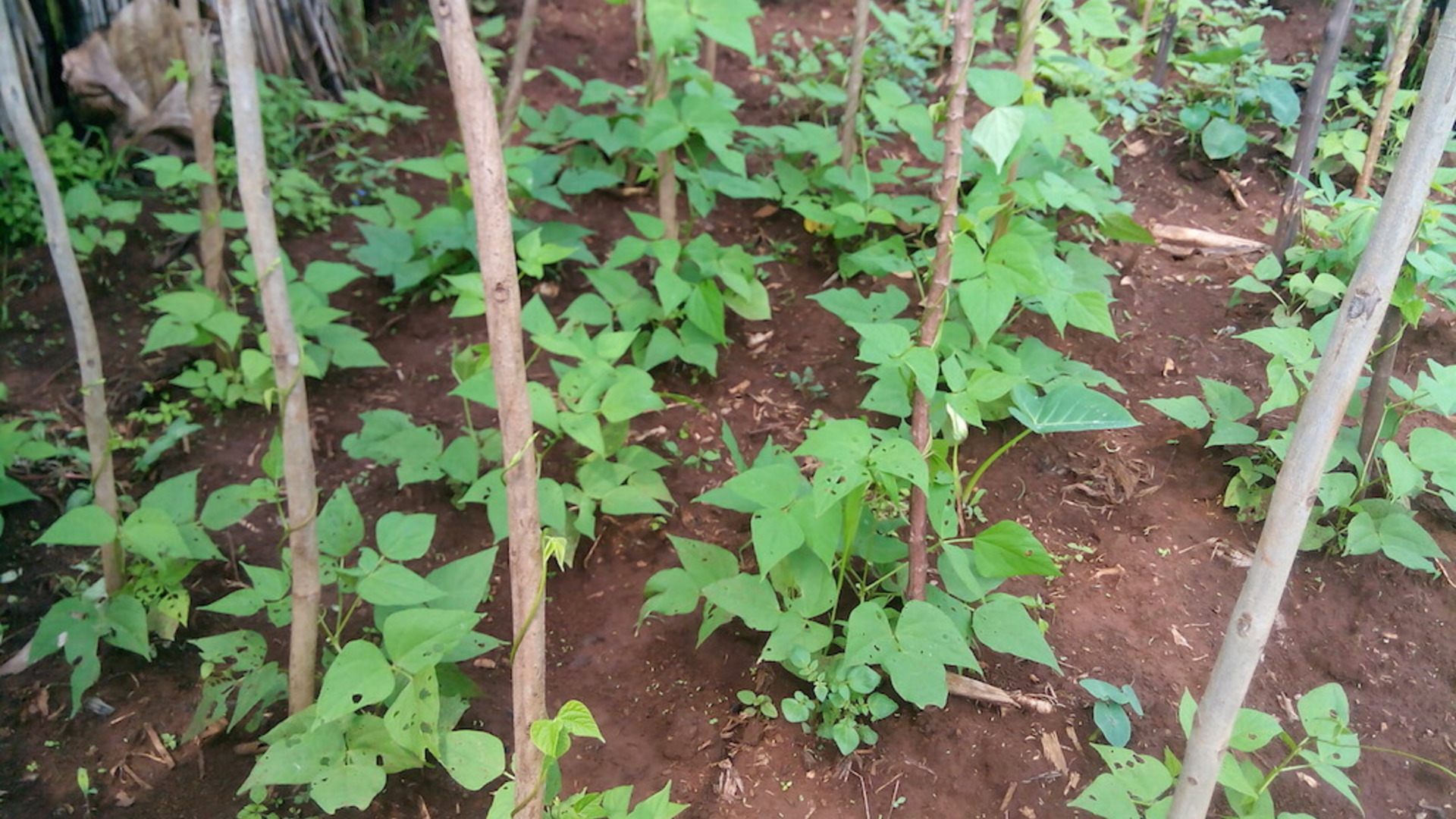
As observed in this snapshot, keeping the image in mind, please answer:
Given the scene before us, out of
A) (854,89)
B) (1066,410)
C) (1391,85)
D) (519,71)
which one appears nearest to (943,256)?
(1066,410)

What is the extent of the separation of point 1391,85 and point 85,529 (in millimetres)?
3463

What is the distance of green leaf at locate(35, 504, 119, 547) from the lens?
203 centimetres

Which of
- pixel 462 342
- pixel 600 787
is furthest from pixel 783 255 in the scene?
pixel 600 787

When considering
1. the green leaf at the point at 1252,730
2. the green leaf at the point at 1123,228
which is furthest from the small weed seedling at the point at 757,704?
the green leaf at the point at 1123,228

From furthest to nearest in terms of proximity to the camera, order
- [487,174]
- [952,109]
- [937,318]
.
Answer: [937,318] < [952,109] < [487,174]

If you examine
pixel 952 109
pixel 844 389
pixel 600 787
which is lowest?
pixel 600 787

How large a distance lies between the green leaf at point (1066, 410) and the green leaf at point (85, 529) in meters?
1.90

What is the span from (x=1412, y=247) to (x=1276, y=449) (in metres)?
0.64

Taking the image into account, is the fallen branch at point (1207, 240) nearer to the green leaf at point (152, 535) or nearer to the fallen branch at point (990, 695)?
the fallen branch at point (990, 695)

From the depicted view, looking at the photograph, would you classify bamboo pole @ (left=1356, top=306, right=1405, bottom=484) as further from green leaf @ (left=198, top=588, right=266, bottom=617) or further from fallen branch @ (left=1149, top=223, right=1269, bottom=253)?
green leaf @ (left=198, top=588, right=266, bottom=617)

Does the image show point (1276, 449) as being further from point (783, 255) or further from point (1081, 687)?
point (783, 255)

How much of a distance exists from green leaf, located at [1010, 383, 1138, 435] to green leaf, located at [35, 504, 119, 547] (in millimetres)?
1905

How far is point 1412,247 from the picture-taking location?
95.2 inches

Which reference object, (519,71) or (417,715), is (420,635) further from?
(519,71)
